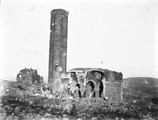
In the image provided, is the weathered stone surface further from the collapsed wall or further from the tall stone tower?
the collapsed wall

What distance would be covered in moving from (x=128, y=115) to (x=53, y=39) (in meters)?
22.6

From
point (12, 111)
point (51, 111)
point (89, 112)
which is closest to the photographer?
point (12, 111)

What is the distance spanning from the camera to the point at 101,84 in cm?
2362

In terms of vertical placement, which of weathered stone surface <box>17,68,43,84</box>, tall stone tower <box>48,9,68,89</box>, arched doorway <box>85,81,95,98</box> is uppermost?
tall stone tower <box>48,9,68,89</box>

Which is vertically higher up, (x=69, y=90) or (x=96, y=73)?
(x=96, y=73)

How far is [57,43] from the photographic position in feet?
111

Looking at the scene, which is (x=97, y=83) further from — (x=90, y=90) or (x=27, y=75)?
→ (x=27, y=75)

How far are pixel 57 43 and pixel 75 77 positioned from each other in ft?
33.2

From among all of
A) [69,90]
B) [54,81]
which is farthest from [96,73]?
[54,81]

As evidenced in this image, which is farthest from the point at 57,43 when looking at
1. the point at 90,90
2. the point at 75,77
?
the point at 90,90

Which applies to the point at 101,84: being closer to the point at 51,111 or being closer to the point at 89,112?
the point at 89,112

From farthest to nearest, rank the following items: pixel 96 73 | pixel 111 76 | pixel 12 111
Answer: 1. pixel 96 73
2. pixel 111 76
3. pixel 12 111

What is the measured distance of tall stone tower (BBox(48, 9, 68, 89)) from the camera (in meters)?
33.6

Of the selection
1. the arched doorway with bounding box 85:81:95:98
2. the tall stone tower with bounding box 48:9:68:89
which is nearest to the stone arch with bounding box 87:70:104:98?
the arched doorway with bounding box 85:81:95:98
